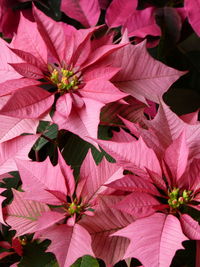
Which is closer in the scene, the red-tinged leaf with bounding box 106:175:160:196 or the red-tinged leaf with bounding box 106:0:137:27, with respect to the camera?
the red-tinged leaf with bounding box 106:175:160:196

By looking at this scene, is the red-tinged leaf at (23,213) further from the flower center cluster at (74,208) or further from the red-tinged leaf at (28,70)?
the red-tinged leaf at (28,70)

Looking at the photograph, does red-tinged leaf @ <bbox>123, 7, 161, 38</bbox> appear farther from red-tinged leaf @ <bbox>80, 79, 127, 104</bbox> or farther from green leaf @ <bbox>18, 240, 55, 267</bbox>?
green leaf @ <bbox>18, 240, 55, 267</bbox>

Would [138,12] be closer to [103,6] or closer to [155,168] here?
[103,6]

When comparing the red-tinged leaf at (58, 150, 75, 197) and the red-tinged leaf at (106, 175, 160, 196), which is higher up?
the red-tinged leaf at (106, 175, 160, 196)

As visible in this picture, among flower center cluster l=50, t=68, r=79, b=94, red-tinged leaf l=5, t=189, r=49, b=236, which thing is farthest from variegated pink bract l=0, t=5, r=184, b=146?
red-tinged leaf l=5, t=189, r=49, b=236

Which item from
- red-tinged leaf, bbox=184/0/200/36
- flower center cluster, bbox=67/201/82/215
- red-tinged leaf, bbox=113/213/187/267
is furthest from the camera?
red-tinged leaf, bbox=184/0/200/36

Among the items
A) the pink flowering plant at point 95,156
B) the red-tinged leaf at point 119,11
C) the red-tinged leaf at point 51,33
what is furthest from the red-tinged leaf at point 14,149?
the red-tinged leaf at point 119,11
